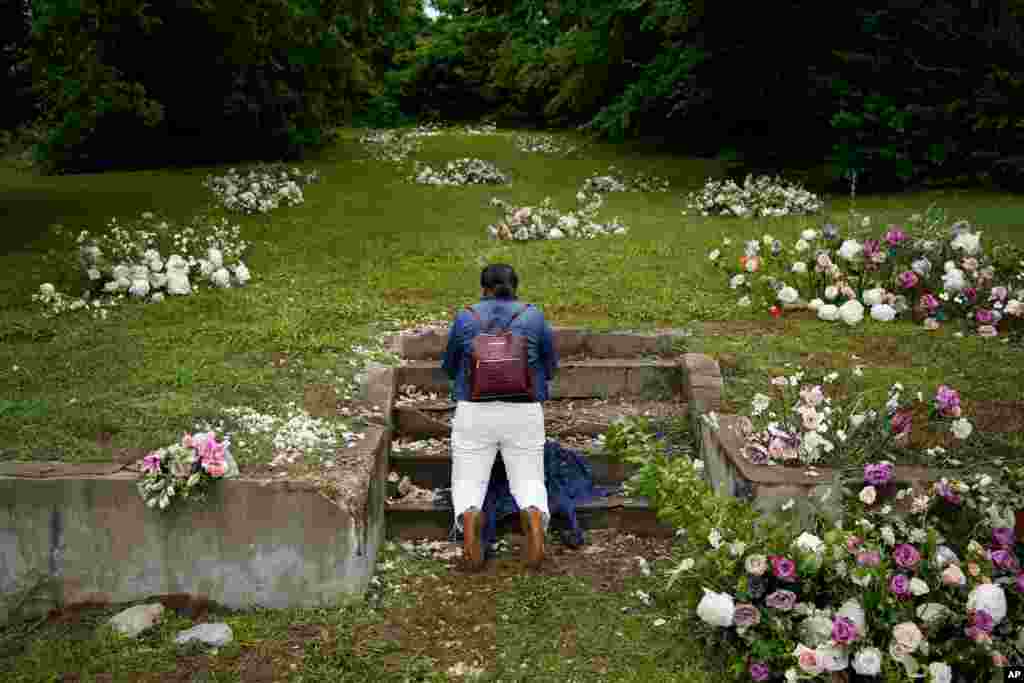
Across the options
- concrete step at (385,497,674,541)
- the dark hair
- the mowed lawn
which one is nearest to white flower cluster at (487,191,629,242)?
the mowed lawn

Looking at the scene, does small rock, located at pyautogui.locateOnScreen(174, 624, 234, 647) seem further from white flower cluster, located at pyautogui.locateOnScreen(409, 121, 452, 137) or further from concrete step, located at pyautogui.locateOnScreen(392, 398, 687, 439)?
white flower cluster, located at pyautogui.locateOnScreen(409, 121, 452, 137)

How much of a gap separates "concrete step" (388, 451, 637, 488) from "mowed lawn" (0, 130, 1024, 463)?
784 millimetres

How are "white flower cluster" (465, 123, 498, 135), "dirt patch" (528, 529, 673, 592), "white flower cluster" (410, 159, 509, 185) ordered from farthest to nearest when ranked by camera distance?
"white flower cluster" (465, 123, 498, 135), "white flower cluster" (410, 159, 509, 185), "dirt patch" (528, 529, 673, 592)

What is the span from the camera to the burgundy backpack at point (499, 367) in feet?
16.6

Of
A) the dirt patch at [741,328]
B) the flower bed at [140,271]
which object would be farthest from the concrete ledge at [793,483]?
the flower bed at [140,271]

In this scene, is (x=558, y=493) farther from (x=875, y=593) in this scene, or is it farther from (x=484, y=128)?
(x=484, y=128)

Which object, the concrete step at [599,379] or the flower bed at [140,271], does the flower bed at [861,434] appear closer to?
the concrete step at [599,379]

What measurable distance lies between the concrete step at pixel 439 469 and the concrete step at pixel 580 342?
53.2 inches

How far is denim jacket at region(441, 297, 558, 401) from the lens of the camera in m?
5.25

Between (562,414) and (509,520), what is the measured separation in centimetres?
121

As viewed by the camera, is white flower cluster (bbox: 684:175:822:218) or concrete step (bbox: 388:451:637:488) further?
white flower cluster (bbox: 684:175:822:218)

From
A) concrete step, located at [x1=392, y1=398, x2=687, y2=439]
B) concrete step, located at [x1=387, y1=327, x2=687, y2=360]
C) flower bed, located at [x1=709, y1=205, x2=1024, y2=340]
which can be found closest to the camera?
concrete step, located at [x1=392, y1=398, x2=687, y2=439]

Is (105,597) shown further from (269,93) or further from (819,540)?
(269,93)

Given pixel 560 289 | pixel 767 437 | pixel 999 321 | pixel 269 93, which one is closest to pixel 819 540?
pixel 767 437
